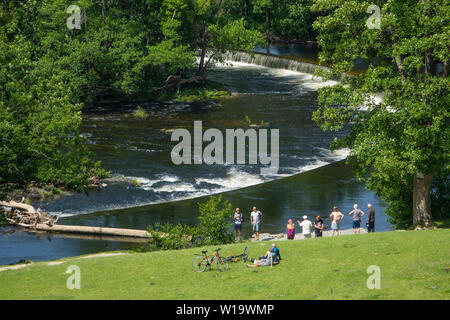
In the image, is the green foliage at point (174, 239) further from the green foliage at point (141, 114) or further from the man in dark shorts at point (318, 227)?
the green foliage at point (141, 114)

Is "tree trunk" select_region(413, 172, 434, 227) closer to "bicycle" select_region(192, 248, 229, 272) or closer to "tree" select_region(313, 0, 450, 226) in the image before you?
"tree" select_region(313, 0, 450, 226)

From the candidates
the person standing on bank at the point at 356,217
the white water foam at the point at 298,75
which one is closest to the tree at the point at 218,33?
the white water foam at the point at 298,75

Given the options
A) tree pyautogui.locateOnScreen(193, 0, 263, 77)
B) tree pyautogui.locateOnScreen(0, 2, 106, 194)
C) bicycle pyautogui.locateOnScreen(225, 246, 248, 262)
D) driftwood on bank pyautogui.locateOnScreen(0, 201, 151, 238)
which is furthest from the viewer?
tree pyautogui.locateOnScreen(193, 0, 263, 77)

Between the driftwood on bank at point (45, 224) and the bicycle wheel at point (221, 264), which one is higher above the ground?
the bicycle wheel at point (221, 264)

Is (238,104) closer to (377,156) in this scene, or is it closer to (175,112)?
(175,112)

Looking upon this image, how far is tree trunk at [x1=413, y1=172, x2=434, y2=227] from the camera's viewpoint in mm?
29641

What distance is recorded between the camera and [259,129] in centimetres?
5741

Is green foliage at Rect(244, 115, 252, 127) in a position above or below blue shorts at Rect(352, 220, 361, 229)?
above

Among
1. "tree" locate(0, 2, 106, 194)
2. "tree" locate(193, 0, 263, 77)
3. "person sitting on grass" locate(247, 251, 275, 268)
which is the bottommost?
"person sitting on grass" locate(247, 251, 275, 268)

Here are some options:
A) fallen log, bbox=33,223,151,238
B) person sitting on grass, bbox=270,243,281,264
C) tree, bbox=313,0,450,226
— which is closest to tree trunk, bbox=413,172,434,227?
tree, bbox=313,0,450,226

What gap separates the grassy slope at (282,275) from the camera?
1977 cm

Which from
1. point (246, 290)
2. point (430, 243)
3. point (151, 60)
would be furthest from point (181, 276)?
point (151, 60)

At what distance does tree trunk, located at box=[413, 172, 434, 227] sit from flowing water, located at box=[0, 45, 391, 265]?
525 cm
